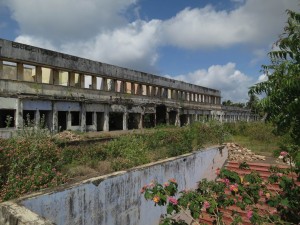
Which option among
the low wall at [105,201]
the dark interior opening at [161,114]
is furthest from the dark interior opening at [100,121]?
the low wall at [105,201]

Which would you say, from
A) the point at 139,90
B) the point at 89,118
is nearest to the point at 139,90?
the point at 139,90

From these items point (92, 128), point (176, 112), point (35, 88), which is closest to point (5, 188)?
point (35, 88)

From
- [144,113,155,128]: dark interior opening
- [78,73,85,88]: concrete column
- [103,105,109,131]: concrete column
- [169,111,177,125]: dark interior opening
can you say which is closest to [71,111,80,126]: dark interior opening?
[78,73,85,88]: concrete column

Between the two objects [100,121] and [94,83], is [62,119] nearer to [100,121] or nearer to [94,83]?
[100,121]

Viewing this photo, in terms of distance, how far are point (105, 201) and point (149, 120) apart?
2085cm

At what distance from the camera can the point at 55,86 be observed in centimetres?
1822

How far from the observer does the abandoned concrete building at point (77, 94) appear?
51.8ft

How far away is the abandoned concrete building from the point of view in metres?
15.8

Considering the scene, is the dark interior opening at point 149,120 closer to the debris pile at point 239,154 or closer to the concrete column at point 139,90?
the concrete column at point 139,90

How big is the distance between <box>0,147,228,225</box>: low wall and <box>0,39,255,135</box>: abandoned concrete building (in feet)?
16.3

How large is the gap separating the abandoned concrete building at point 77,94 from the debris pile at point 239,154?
3551 mm

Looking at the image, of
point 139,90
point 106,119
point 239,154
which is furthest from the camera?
point 139,90

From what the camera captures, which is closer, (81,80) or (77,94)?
(77,94)

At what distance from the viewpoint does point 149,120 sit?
27328 mm
